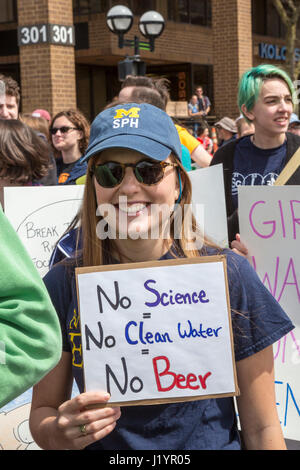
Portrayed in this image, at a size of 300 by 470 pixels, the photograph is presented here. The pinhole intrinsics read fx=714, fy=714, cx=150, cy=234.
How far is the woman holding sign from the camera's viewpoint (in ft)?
5.80

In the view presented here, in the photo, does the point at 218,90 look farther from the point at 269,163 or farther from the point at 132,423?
the point at 132,423

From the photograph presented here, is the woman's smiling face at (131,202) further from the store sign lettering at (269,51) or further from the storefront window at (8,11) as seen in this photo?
the store sign lettering at (269,51)

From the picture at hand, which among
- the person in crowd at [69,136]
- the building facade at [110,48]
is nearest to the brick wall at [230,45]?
the building facade at [110,48]

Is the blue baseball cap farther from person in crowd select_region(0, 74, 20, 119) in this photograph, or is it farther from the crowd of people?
person in crowd select_region(0, 74, 20, 119)

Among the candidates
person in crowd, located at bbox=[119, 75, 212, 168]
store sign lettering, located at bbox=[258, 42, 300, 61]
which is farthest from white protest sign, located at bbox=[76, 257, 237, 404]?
store sign lettering, located at bbox=[258, 42, 300, 61]

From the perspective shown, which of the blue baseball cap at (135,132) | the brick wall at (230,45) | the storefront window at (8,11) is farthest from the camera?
the storefront window at (8,11)

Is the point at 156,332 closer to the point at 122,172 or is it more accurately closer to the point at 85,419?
the point at 85,419

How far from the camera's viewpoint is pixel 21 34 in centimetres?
1394

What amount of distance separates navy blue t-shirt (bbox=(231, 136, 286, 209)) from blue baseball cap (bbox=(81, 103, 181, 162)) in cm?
176

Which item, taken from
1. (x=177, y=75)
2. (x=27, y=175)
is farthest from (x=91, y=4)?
(x=27, y=175)

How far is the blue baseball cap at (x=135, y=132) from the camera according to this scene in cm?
190

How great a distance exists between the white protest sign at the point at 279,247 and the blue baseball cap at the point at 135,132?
0.95m

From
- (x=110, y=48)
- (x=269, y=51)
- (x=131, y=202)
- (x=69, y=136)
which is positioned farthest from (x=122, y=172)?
(x=269, y=51)

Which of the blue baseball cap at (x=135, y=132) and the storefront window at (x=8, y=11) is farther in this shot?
the storefront window at (x=8, y=11)
